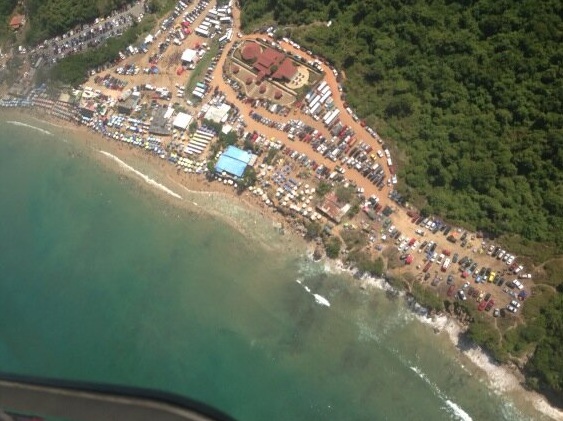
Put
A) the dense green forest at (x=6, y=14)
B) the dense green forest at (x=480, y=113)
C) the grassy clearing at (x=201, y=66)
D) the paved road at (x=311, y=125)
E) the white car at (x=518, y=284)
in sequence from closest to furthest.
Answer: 1. the dense green forest at (x=480, y=113)
2. the white car at (x=518, y=284)
3. the paved road at (x=311, y=125)
4. the grassy clearing at (x=201, y=66)
5. the dense green forest at (x=6, y=14)

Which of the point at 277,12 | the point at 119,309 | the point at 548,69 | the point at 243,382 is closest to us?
the point at 548,69

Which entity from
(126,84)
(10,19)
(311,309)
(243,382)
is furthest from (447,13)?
(10,19)

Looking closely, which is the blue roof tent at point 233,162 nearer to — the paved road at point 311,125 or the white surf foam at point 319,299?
the paved road at point 311,125

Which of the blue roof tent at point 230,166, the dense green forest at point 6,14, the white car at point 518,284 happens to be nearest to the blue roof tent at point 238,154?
the blue roof tent at point 230,166

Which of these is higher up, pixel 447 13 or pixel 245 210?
pixel 447 13

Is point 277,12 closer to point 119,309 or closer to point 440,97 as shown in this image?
point 440,97

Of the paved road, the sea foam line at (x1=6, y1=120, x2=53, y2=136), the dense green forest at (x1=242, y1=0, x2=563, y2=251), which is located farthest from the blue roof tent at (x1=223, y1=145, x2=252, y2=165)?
the sea foam line at (x1=6, y1=120, x2=53, y2=136)
